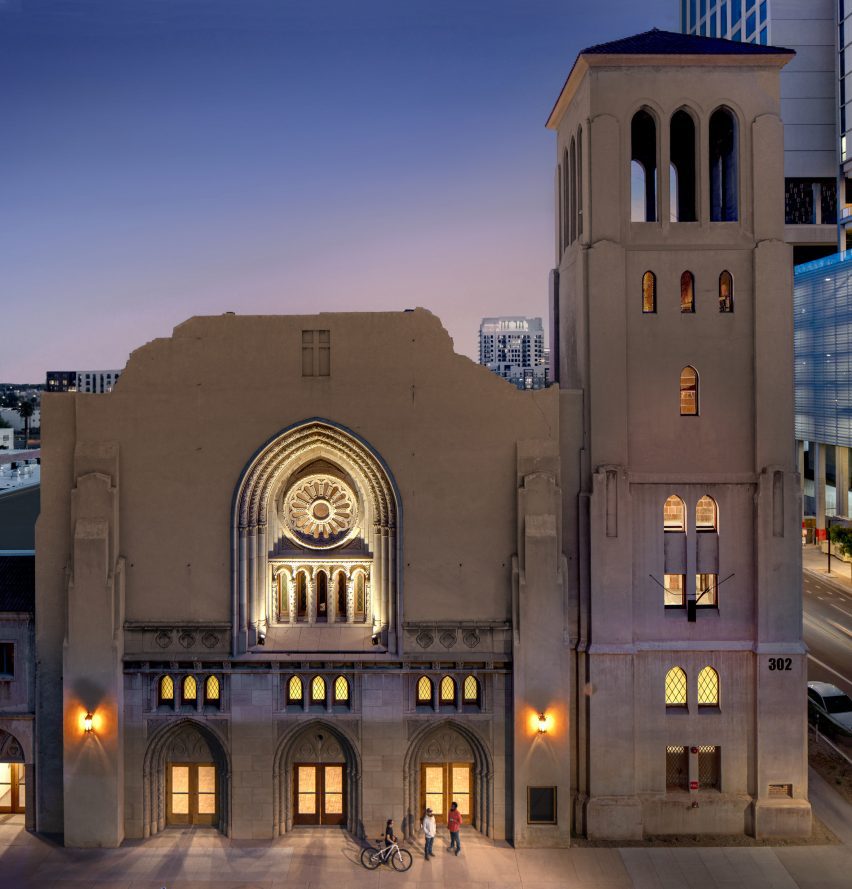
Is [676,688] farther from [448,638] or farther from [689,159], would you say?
[689,159]

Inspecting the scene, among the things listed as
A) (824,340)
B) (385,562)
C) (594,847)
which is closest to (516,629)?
(385,562)

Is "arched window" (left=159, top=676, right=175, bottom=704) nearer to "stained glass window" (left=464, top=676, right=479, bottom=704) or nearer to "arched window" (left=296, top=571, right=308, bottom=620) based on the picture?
"arched window" (left=296, top=571, right=308, bottom=620)

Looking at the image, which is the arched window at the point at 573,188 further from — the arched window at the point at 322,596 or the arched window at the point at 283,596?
the arched window at the point at 283,596

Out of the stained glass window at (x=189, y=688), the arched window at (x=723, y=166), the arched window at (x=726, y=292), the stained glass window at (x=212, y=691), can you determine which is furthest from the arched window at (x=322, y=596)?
the arched window at (x=723, y=166)

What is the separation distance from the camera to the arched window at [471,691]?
872 inches

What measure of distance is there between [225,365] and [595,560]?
42.4ft

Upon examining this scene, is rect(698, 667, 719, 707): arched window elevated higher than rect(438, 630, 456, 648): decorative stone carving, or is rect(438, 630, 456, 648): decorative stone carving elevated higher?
rect(438, 630, 456, 648): decorative stone carving

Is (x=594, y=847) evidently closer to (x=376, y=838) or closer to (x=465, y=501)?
(x=376, y=838)

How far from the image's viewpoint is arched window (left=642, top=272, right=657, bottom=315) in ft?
73.8

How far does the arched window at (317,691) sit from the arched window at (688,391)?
14161 mm

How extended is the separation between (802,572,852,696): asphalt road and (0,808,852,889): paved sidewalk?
1734 cm

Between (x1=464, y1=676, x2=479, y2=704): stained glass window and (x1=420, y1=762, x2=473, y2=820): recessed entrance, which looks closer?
(x1=464, y1=676, x2=479, y2=704): stained glass window

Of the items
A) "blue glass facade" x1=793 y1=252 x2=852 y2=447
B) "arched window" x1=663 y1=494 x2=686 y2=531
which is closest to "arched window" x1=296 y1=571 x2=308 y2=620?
"arched window" x1=663 y1=494 x2=686 y2=531

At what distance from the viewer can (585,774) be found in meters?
22.1
